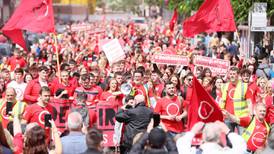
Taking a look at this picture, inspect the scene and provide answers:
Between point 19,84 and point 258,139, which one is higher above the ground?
point 19,84

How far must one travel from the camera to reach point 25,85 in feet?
48.2

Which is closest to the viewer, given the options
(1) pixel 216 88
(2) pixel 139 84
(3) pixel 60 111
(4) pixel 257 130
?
(4) pixel 257 130

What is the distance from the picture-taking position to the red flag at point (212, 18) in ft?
59.6

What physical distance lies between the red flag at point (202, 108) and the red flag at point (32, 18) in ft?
24.2

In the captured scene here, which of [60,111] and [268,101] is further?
[268,101]

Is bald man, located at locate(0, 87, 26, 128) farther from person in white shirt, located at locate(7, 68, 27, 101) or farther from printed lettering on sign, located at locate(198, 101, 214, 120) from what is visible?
printed lettering on sign, located at locate(198, 101, 214, 120)

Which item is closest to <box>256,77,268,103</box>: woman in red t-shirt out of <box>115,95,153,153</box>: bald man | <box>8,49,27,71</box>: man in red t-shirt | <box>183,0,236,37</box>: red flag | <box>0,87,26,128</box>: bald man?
<box>115,95,153,153</box>: bald man

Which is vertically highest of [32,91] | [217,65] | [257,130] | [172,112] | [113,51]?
[113,51]

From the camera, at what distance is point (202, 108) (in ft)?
33.8

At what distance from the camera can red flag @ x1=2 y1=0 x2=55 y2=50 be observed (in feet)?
56.9

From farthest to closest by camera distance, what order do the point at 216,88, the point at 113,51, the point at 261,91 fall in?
1. the point at 113,51
2. the point at 216,88
3. the point at 261,91

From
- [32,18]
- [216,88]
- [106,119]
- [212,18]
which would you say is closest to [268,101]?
[216,88]

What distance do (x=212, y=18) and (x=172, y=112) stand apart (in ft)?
20.7

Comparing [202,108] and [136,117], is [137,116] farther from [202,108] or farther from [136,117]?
[202,108]
